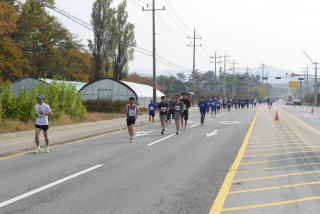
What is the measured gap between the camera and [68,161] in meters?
12.8

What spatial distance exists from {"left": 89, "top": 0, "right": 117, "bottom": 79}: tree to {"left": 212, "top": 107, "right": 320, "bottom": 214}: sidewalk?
48180 millimetres

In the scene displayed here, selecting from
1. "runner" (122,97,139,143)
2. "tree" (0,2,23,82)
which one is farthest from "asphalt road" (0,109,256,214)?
"tree" (0,2,23,82)

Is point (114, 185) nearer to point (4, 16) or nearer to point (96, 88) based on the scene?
point (4, 16)

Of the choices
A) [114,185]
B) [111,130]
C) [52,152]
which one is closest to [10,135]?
[52,152]

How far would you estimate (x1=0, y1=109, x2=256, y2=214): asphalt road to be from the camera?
7.54 m

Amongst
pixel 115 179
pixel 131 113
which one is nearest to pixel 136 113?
pixel 131 113

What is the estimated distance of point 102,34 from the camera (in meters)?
62.4

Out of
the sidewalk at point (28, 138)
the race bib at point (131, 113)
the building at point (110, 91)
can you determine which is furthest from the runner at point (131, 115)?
the building at point (110, 91)

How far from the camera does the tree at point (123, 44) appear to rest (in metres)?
64.6

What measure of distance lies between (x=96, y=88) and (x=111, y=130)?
25.3m

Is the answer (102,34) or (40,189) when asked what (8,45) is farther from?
(40,189)

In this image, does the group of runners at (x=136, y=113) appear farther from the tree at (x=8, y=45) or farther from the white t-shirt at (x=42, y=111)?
the tree at (x=8, y=45)

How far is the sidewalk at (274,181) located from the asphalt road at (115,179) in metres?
0.34

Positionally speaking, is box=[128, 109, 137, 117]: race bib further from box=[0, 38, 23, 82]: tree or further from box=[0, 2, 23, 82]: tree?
box=[0, 38, 23, 82]: tree
